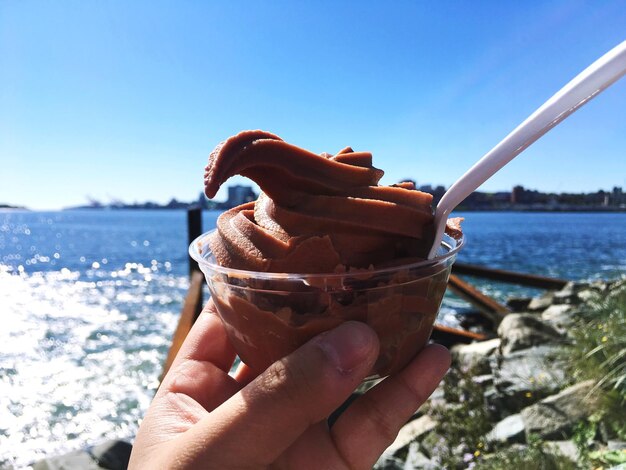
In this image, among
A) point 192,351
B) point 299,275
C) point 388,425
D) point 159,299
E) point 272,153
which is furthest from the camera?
point 159,299

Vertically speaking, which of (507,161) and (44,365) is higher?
(507,161)

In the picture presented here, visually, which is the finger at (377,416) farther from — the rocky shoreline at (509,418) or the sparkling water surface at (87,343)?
the sparkling water surface at (87,343)

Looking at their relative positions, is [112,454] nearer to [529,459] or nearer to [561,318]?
[529,459]

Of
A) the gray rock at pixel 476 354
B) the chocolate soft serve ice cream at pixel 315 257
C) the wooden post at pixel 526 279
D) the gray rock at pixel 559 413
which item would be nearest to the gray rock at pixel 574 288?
the wooden post at pixel 526 279

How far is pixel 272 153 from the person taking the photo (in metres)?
1.71

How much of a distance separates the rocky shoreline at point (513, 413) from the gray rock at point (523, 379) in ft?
0.04

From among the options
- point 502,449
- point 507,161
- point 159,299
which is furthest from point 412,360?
point 159,299

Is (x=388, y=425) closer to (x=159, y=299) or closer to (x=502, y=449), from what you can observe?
(x=502, y=449)

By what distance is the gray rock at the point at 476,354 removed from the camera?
6.77 meters

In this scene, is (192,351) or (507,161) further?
(192,351)

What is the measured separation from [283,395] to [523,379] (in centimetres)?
531

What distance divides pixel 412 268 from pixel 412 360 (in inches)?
21.6

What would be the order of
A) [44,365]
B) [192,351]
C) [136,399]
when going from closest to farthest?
[192,351]
[136,399]
[44,365]

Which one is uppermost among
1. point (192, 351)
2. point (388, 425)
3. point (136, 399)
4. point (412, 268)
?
point (412, 268)
